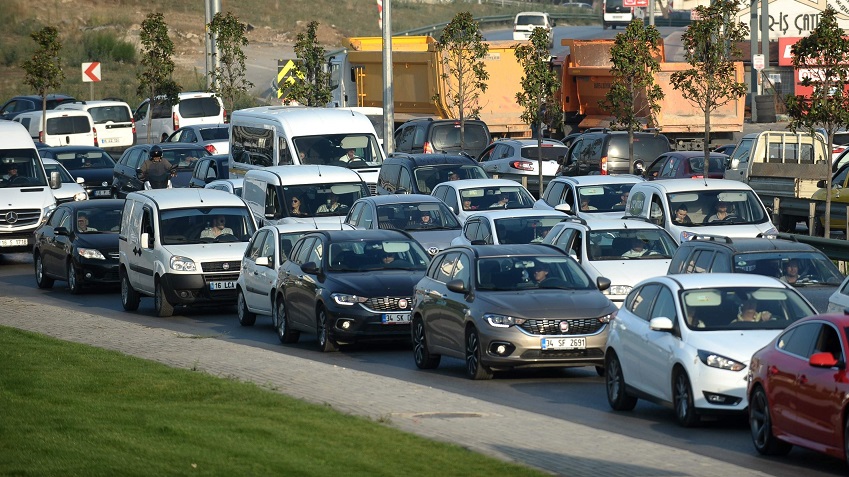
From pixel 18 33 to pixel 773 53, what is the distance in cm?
4550

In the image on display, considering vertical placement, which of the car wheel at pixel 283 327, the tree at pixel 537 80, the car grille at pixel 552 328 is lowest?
the car wheel at pixel 283 327

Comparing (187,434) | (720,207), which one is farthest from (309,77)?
(187,434)

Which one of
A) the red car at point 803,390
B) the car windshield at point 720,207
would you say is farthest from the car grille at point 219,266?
the red car at point 803,390

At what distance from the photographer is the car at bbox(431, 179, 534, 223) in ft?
91.3

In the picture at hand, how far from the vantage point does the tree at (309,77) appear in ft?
149

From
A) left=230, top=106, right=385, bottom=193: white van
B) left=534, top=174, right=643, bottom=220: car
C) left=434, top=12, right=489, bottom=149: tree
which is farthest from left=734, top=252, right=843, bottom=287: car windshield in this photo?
left=434, top=12, right=489, bottom=149: tree

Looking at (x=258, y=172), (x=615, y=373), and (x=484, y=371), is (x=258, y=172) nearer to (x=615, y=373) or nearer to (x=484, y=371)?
(x=484, y=371)

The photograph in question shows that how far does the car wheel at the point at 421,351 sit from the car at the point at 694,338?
126 inches

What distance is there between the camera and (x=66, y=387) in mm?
14508

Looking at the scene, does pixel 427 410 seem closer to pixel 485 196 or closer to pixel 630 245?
pixel 630 245

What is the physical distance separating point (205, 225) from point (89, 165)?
58.9 ft

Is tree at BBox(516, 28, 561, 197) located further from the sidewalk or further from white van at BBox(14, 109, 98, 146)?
white van at BBox(14, 109, 98, 146)

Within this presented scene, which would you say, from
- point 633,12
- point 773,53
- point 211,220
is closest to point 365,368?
point 211,220

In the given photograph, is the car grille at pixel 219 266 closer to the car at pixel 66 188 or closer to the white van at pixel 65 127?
the car at pixel 66 188
